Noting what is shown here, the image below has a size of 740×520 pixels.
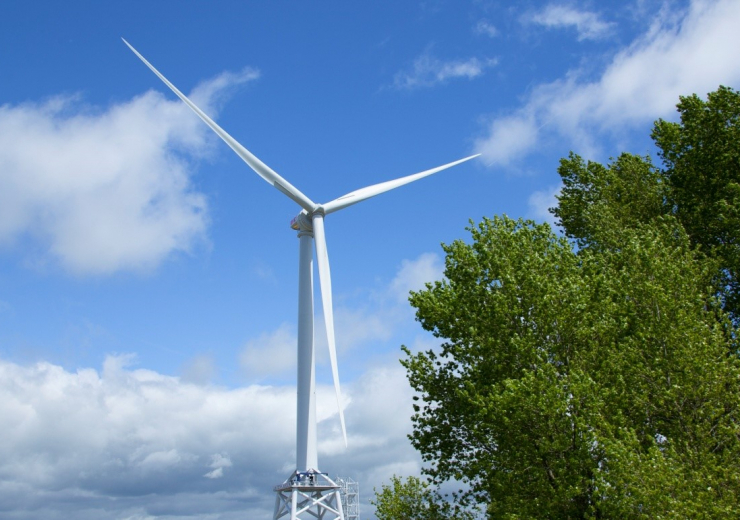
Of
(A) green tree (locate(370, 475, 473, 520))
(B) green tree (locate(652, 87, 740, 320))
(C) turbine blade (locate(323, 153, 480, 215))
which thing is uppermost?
(C) turbine blade (locate(323, 153, 480, 215))

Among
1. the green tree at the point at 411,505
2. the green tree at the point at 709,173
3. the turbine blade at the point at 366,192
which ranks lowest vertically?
the green tree at the point at 411,505

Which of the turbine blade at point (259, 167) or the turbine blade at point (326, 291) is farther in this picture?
the turbine blade at point (259, 167)

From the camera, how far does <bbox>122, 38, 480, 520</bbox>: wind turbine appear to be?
43.7 m

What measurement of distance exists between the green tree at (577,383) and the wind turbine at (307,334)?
943cm

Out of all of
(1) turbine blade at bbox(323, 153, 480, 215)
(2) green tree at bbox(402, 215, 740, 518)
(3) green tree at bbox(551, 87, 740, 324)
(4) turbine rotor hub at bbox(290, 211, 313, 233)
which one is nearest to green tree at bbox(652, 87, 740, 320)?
(3) green tree at bbox(551, 87, 740, 324)

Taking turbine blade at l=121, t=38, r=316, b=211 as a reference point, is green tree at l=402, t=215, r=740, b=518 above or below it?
below

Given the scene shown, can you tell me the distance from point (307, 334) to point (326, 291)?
427cm

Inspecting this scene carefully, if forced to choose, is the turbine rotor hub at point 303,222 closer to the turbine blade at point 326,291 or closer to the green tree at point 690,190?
the turbine blade at point 326,291

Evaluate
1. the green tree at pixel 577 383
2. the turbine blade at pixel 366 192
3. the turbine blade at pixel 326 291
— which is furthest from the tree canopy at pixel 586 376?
the turbine blade at pixel 366 192

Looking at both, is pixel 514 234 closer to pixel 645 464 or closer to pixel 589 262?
pixel 589 262

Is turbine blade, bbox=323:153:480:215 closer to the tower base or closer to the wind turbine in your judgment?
the wind turbine

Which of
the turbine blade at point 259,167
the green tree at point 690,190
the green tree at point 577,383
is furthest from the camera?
the turbine blade at point 259,167

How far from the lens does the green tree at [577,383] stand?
2579 cm

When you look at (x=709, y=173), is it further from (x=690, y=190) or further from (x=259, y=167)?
(x=259, y=167)
